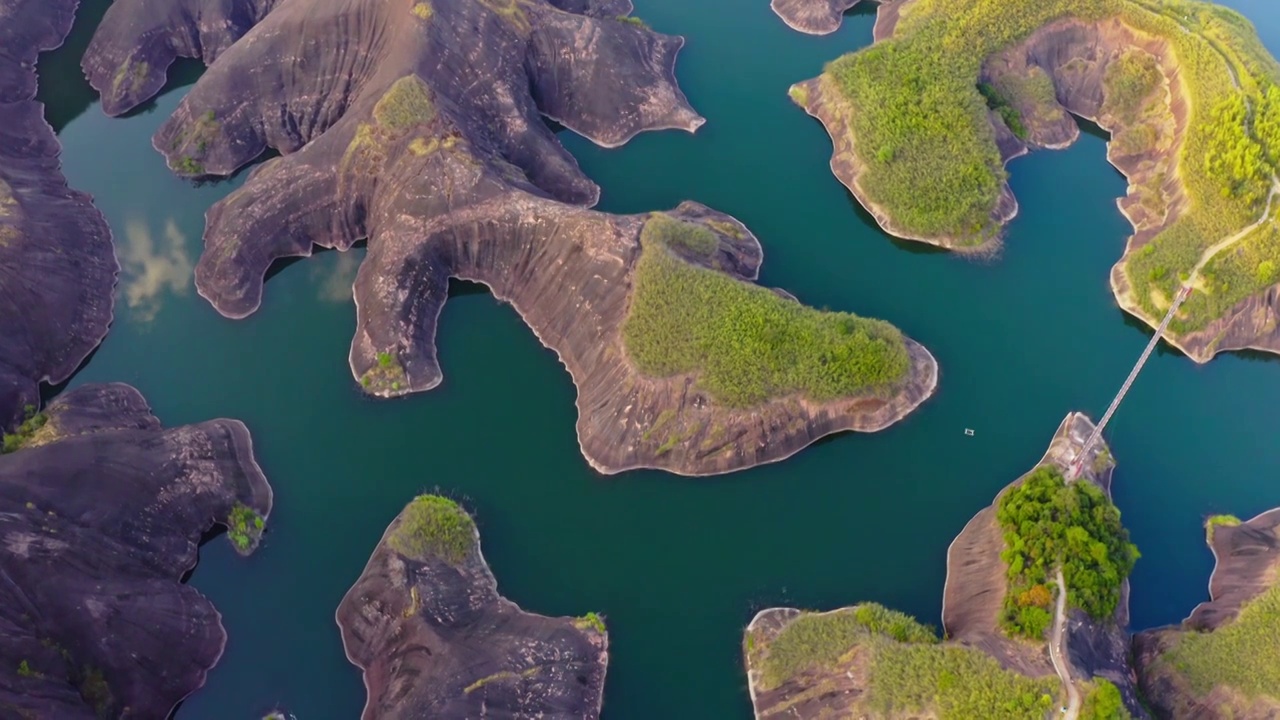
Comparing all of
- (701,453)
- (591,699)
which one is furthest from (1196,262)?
(591,699)

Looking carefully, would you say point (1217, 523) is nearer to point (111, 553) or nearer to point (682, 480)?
point (682, 480)

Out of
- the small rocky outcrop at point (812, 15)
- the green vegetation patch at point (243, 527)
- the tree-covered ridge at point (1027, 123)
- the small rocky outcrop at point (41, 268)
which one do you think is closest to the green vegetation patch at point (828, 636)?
the green vegetation patch at point (243, 527)

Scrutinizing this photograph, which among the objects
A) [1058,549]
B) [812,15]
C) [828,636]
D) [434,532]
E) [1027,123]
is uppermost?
[812,15]

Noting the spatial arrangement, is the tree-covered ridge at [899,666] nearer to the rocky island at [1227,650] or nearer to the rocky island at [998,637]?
the rocky island at [998,637]

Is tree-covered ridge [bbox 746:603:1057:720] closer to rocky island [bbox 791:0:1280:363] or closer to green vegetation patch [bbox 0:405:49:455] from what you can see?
rocky island [bbox 791:0:1280:363]

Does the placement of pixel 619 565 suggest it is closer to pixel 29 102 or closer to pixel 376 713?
pixel 376 713

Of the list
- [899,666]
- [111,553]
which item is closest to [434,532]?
[111,553]
